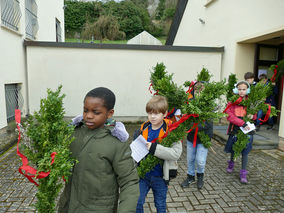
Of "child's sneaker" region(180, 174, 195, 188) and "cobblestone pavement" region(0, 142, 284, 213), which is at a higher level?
"child's sneaker" region(180, 174, 195, 188)

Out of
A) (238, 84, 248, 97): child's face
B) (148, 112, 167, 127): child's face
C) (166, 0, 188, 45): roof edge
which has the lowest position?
(148, 112, 167, 127): child's face

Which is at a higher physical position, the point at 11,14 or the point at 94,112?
the point at 11,14

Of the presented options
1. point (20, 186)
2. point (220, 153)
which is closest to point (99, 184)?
point (20, 186)

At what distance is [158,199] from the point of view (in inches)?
98.2

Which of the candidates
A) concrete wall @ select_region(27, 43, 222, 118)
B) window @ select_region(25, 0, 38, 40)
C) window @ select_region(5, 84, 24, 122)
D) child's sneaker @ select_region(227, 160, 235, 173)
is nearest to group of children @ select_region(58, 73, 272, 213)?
child's sneaker @ select_region(227, 160, 235, 173)

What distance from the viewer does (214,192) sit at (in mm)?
3732

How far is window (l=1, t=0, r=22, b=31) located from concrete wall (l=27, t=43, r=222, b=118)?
37.2 inches

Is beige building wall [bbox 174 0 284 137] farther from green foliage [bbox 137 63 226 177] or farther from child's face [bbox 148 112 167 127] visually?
child's face [bbox 148 112 167 127]

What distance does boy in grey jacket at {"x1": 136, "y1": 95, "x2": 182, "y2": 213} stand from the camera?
93.5 inches

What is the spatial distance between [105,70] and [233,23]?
203 inches

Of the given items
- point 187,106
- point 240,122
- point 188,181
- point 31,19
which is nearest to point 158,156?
point 187,106

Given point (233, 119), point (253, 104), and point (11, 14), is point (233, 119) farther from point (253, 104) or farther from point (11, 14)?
point (11, 14)

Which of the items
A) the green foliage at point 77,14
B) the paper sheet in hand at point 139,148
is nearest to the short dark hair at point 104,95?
the paper sheet in hand at point 139,148

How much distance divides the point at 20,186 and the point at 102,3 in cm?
3606
